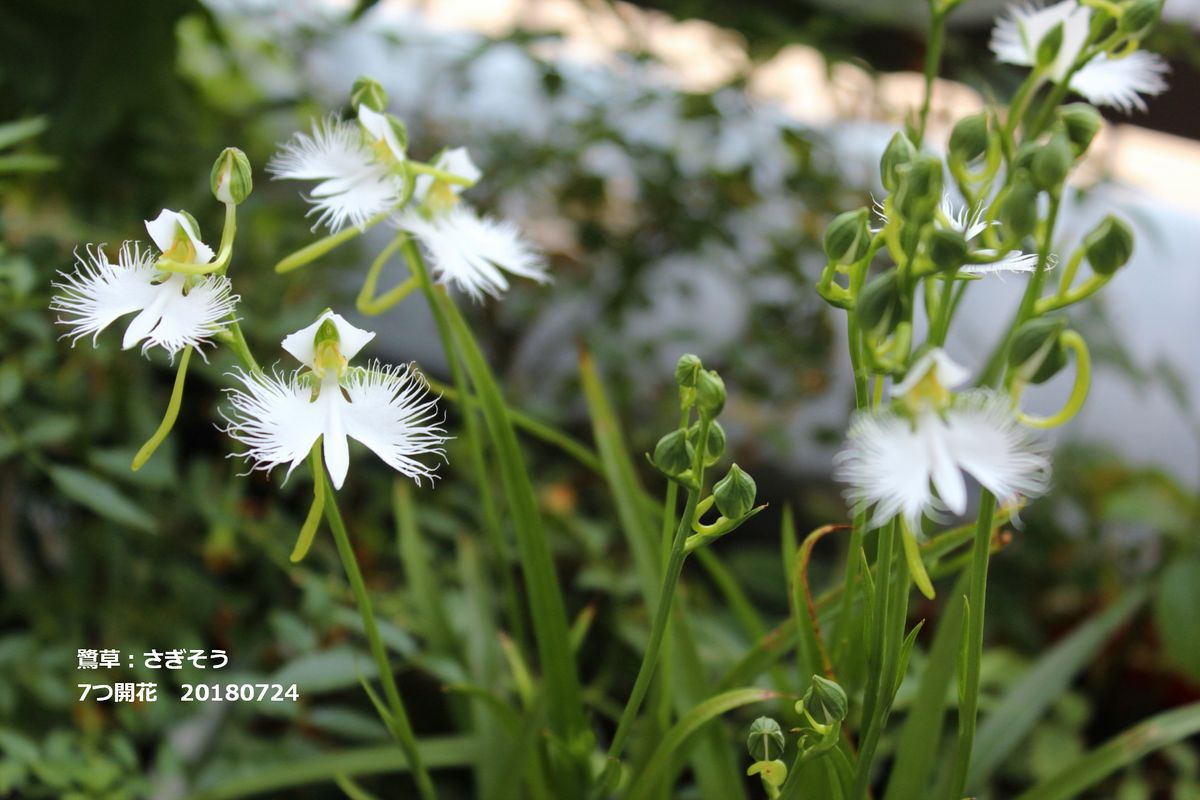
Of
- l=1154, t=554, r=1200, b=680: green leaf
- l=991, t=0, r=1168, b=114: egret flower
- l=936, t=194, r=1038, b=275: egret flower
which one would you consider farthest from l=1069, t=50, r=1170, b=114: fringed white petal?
l=1154, t=554, r=1200, b=680: green leaf

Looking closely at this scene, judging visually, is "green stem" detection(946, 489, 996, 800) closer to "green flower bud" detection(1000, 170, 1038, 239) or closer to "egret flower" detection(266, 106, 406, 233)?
"green flower bud" detection(1000, 170, 1038, 239)

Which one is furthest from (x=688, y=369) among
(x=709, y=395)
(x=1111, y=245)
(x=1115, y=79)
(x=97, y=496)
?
(x=97, y=496)

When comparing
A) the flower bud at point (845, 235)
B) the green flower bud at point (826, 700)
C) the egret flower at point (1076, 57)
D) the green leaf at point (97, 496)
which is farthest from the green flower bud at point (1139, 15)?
the green leaf at point (97, 496)

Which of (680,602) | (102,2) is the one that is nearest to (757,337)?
(680,602)

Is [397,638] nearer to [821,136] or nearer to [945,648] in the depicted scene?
[945,648]

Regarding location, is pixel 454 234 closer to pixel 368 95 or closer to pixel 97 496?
pixel 368 95
